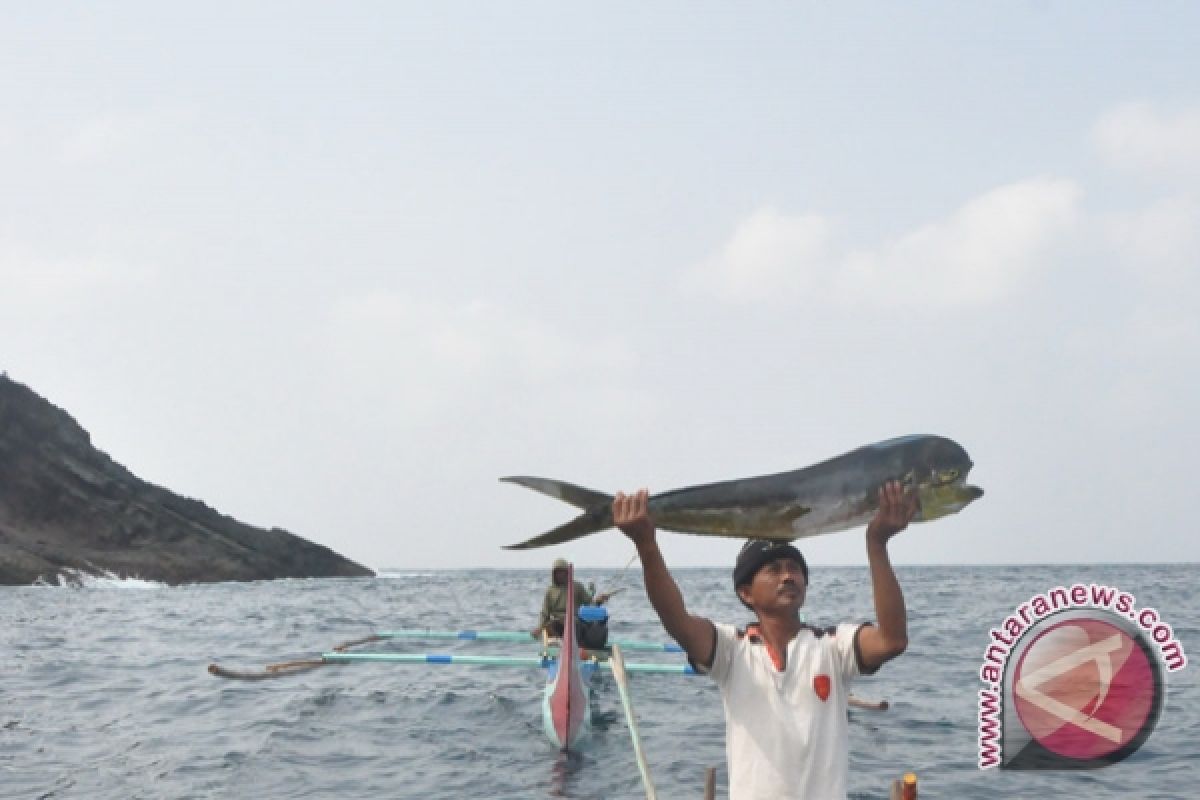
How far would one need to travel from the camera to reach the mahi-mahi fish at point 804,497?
3.52 meters

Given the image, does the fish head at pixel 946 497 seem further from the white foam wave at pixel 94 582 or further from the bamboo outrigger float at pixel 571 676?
the white foam wave at pixel 94 582

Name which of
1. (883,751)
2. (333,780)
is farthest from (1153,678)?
(333,780)

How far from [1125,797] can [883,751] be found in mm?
2812

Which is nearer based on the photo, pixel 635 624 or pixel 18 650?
pixel 18 650

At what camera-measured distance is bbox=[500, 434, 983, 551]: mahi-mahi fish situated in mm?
3520

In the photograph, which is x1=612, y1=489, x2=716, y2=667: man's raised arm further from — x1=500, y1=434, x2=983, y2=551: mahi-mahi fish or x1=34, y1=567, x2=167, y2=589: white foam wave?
x1=34, y1=567, x2=167, y2=589: white foam wave

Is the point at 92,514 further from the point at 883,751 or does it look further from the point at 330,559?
the point at 883,751

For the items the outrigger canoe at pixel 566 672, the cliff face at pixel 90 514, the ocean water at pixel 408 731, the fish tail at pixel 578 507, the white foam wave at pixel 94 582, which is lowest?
the ocean water at pixel 408 731

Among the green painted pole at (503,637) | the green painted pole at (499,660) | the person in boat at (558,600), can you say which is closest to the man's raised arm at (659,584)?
the green painted pole at (499,660)

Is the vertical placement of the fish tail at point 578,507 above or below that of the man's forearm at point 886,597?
above

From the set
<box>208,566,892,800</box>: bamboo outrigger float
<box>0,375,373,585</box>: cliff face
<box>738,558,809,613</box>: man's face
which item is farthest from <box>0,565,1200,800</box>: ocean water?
<box>0,375,373,585</box>: cliff face

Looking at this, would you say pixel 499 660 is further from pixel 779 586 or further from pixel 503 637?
pixel 779 586

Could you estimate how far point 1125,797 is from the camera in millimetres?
9750

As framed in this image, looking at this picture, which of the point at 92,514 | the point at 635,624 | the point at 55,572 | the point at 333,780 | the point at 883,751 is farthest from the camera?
the point at 92,514
